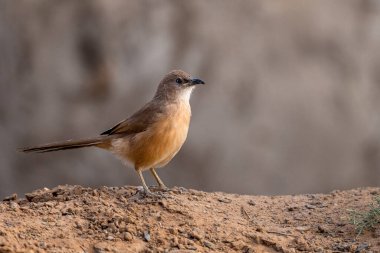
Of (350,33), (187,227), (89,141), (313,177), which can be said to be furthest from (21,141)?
(187,227)

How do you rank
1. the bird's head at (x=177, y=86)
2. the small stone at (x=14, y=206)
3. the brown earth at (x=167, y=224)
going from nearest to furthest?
the brown earth at (x=167, y=224), the small stone at (x=14, y=206), the bird's head at (x=177, y=86)

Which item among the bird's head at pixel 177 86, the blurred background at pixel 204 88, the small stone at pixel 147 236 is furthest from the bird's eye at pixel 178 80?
the blurred background at pixel 204 88

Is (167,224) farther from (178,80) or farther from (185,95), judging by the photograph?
(178,80)

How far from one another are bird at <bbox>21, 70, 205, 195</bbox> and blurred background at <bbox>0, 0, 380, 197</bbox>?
8.52 meters

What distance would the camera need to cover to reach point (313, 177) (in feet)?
61.6

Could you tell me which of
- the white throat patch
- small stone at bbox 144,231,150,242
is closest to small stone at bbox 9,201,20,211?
small stone at bbox 144,231,150,242

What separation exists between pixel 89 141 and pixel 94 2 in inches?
394

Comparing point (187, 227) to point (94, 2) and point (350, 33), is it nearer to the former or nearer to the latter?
point (94, 2)

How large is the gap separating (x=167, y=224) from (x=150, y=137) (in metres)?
1.48

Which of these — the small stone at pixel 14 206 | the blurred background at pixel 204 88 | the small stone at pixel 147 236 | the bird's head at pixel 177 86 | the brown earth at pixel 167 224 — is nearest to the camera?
the brown earth at pixel 167 224

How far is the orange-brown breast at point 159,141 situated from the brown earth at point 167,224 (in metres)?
0.41

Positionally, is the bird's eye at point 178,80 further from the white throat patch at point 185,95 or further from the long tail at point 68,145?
the long tail at point 68,145

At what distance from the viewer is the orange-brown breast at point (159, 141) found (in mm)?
9055

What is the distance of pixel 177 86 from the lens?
31.6ft
